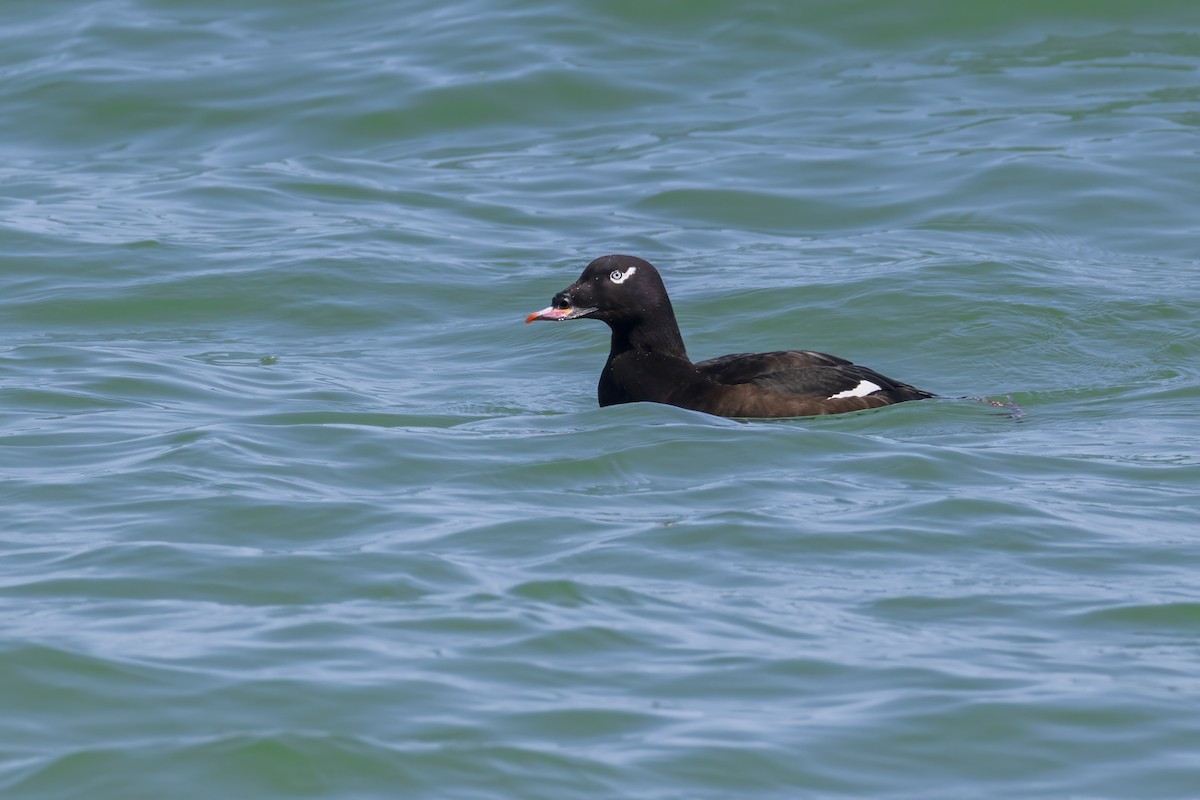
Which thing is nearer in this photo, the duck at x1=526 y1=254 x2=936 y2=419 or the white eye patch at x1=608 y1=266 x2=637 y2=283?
the duck at x1=526 y1=254 x2=936 y2=419

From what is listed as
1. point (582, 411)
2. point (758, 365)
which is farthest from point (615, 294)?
point (758, 365)

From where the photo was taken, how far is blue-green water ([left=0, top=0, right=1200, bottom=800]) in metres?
4.98

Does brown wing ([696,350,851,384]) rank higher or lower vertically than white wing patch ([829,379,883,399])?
higher

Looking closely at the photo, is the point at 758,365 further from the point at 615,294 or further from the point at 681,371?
the point at 615,294

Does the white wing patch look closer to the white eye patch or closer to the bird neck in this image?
the bird neck

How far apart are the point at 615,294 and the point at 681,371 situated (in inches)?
21.4

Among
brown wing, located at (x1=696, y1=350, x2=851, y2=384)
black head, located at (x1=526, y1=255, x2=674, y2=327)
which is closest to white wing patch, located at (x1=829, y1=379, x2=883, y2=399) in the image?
brown wing, located at (x1=696, y1=350, x2=851, y2=384)

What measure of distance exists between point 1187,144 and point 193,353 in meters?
7.83

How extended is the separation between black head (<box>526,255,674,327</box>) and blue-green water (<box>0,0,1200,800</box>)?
0.50 m

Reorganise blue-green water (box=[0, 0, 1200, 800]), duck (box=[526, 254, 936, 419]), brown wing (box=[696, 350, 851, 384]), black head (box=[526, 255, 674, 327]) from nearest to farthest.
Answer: blue-green water (box=[0, 0, 1200, 800]) < duck (box=[526, 254, 936, 419]) < brown wing (box=[696, 350, 851, 384]) < black head (box=[526, 255, 674, 327])

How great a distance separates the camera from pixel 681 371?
30.6 ft

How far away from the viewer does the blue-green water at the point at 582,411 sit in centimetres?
498

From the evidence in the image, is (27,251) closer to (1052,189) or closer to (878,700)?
(1052,189)

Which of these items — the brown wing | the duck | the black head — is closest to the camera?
the duck
